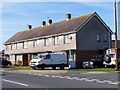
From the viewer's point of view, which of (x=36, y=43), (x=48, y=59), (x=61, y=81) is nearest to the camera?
(x=61, y=81)

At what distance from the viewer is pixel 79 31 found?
48125 mm

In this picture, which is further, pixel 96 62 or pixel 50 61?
pixel 96 62

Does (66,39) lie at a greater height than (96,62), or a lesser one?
greater

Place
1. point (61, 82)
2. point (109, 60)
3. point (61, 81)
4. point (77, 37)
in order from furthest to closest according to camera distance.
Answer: point (77, 37) < point (109, 60) < point (61, 81) < point (61, 82)

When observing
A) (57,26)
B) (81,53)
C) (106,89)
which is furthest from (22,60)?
(106,89)

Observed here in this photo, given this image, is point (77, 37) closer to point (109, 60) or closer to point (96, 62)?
point (96, 62)

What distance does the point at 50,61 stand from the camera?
41188 mm

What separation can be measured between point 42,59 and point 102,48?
42.8 ft

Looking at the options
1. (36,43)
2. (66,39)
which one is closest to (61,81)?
(66,39)

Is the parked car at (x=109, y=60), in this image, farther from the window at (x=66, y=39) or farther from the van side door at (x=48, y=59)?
the window at (x=66, y=39)

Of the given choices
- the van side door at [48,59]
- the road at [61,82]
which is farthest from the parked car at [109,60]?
the road at [61,82]

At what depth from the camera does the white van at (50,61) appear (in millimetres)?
40562

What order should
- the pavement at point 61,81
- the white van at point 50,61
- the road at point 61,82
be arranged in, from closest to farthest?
the road at point 61,82, the pavement at point 61,81, the white van at point 50,61

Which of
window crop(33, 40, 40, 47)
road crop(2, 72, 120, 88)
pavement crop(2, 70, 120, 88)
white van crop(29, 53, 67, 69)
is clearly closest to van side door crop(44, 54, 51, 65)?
white van crop(29, 53, 67, 69)
